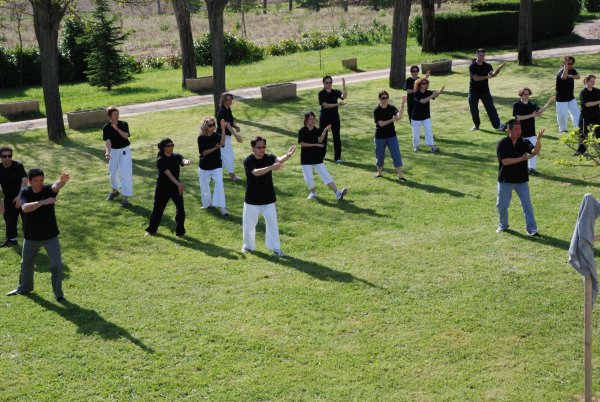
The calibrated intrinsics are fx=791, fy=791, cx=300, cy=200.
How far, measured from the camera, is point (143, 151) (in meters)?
20.1

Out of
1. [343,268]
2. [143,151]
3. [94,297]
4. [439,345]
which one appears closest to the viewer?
[439,345]

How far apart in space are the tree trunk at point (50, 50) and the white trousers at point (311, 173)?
9.21 metres

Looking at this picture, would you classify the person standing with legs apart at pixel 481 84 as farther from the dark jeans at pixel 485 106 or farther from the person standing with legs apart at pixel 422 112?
the person standing with legs apart at pixel 422 112

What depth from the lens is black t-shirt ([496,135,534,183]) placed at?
12.4 meters

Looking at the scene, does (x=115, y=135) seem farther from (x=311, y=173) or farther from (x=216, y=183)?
(x=311, y=173)

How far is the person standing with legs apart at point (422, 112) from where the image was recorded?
59.4 ft

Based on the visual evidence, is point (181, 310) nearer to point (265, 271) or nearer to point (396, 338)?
point (265, 271)

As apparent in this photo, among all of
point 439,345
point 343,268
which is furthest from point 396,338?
point 343,268

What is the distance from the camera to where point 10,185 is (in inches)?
512

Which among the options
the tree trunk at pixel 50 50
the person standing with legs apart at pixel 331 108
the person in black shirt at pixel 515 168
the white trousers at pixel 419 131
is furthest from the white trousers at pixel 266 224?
the tree trunk at pixel 50 50

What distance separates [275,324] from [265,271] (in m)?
1.89

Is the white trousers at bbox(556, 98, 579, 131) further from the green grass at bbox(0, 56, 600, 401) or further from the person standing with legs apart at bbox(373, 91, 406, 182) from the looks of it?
the person standing with legs apart at bbox(373, 91, 406, 182)

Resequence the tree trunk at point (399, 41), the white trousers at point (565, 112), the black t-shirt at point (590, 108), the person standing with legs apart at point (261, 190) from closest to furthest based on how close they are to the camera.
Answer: the person standing with legs apart at point (261, 190)
the black t-shirt at point (590, 108)
the white trousers at point (565, 112)
the tree trunk at point (399, 41)

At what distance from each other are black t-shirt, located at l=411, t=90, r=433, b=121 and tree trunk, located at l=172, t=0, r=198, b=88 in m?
13.1
